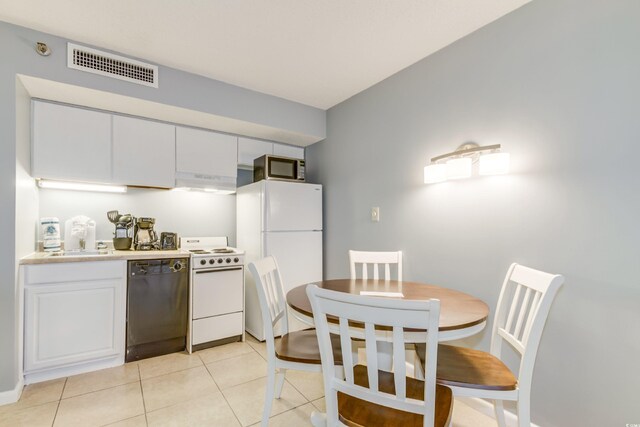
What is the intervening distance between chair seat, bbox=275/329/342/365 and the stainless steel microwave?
173 cm

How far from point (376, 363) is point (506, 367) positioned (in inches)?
32.8

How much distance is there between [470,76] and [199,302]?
287 cm

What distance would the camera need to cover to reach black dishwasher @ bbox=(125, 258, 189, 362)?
2514 millimetres

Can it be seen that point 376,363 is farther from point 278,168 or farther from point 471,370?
point 278,168

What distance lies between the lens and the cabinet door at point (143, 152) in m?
2.66

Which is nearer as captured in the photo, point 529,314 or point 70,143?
point 529,314

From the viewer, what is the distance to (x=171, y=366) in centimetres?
248

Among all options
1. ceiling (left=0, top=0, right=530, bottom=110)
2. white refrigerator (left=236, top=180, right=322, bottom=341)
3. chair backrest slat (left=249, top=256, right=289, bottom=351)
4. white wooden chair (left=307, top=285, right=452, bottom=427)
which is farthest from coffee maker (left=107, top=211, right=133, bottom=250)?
white wooden chair (left=307, top=285, right=452, bottom=427)

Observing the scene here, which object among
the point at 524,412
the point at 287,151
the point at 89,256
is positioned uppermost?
the point at 287,151

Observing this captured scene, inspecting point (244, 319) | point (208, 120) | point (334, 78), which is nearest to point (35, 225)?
point (208, 120)

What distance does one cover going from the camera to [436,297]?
5.44 feet

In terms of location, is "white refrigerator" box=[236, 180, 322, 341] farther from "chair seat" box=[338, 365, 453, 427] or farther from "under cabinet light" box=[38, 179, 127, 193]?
"chair seat" box=[338, 365, 453, 427]

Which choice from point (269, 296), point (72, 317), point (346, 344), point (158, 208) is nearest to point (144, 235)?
point (158, 208)

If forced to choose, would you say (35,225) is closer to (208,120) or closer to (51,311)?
(51,311)
